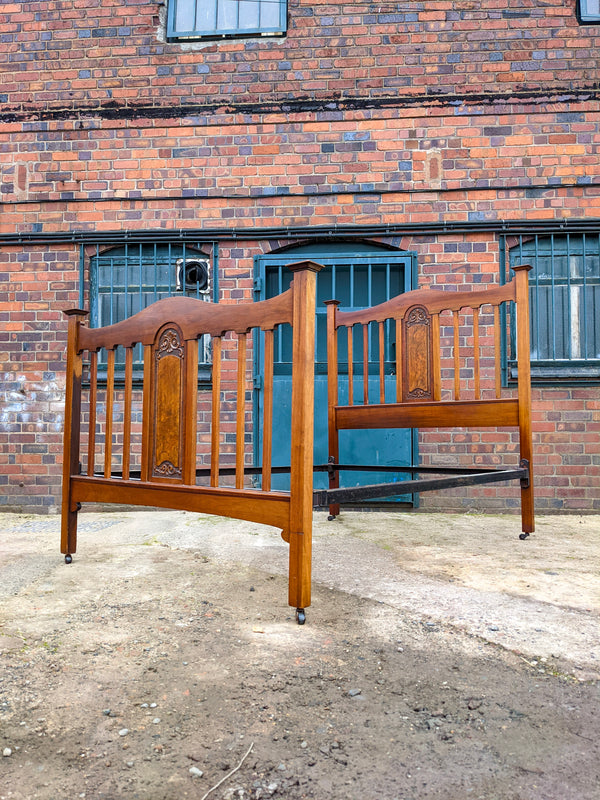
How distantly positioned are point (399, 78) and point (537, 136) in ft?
3.65

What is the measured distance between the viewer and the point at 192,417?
2.01 m

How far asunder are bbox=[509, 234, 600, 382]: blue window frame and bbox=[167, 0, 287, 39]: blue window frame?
8.64 ft

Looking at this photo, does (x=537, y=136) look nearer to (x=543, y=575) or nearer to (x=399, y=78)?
(x=399, y=78)

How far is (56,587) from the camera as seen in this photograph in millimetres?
2090

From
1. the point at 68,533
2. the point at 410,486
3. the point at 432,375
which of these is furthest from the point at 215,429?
the point at 432,375

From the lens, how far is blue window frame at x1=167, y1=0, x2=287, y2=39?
4.49m

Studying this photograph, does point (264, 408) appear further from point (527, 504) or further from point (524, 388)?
point (527, 504)

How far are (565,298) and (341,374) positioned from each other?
5.61ft

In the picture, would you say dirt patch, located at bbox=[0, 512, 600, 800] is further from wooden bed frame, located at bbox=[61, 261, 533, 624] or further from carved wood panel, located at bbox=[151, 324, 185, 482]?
carved wood panel, located at bbox=[151, 324, 185, 482]

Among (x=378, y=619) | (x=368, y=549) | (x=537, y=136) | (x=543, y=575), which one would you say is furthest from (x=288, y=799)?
(x=537, y=136)

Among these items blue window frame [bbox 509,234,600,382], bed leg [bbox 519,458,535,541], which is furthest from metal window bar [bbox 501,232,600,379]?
bed leg [bbox 519,458,535,541]

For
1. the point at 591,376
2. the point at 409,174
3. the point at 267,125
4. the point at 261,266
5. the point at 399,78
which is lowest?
the point at 591,376

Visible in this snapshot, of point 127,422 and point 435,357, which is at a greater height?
point 435,357

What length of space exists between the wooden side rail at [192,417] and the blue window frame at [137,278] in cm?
197
